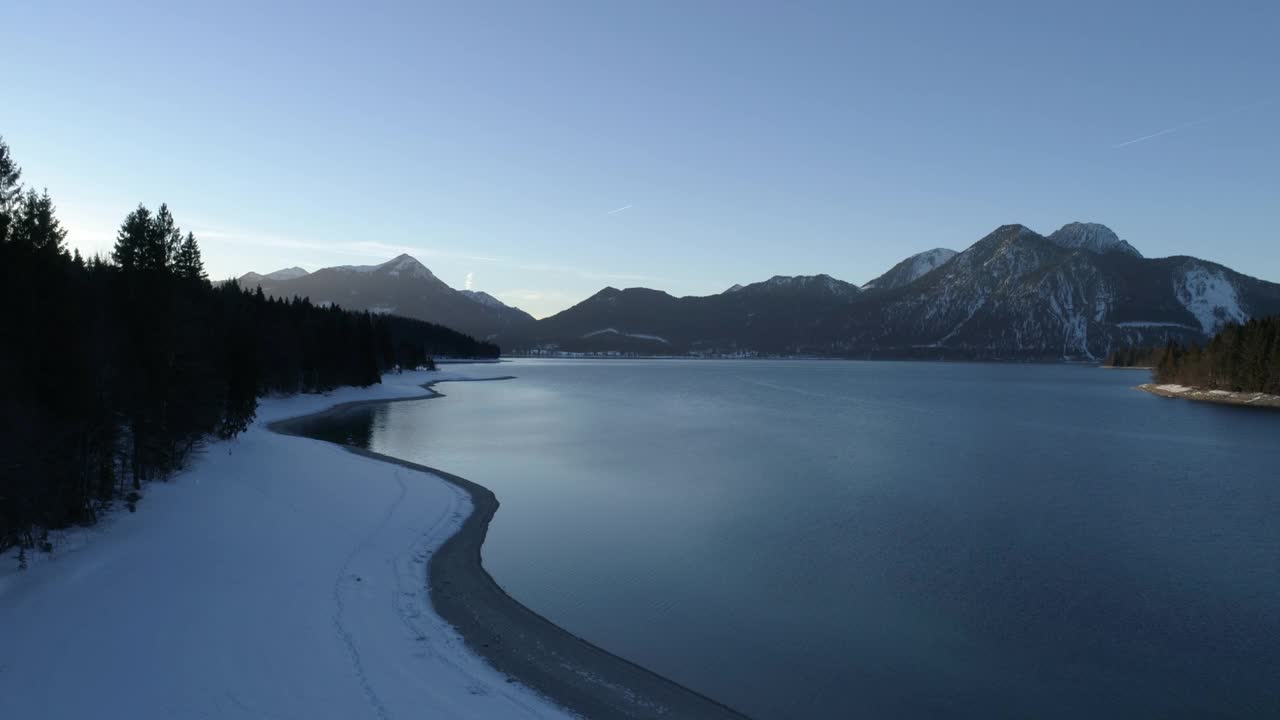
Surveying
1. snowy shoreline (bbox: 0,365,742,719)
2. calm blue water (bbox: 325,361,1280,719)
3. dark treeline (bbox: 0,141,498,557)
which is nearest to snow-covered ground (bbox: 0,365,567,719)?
snowy shoreline (bbox: 0,365,742,719)

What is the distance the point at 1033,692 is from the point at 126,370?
2891 cm

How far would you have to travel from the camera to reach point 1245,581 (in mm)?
19969

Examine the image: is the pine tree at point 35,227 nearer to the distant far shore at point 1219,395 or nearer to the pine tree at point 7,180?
the pine tree at point 7,180

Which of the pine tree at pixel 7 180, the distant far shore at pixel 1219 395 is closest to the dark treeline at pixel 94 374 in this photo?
the pine tree at pixel 7 180

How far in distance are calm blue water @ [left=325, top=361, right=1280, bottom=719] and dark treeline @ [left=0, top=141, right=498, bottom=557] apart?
11609mm

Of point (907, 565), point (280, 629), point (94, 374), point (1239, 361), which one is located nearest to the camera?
point (280, 629)

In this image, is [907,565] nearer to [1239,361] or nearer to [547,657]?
[547,657]

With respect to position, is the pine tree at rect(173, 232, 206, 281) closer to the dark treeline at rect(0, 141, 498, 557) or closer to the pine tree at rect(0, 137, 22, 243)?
the dark treeline at rect(0, 141, 498, 557)

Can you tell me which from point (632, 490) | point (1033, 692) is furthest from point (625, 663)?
point (632, 490)

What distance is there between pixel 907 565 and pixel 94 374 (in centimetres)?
2603

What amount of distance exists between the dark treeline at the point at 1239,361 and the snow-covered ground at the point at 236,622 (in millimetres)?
107372

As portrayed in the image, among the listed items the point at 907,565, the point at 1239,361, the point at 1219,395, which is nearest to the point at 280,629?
the point at 907,565

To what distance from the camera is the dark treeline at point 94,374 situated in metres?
16.6

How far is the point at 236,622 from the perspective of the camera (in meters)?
14.1
